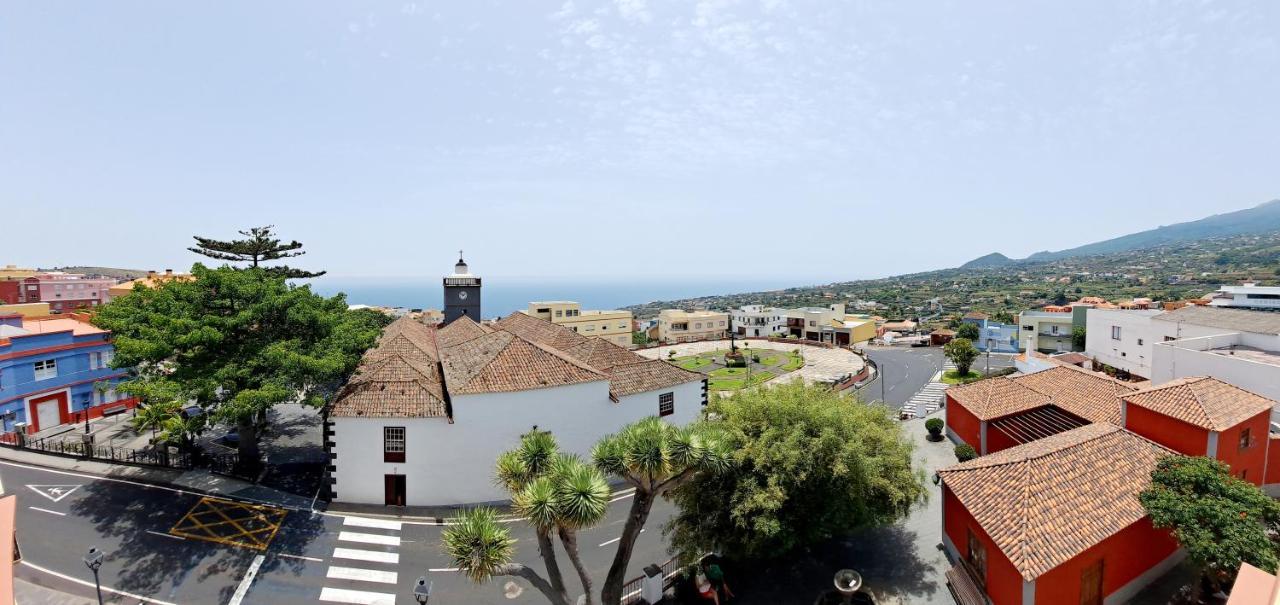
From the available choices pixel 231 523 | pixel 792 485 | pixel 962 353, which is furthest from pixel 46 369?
pixel 962 353

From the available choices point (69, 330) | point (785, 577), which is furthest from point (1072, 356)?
point (69, 330)

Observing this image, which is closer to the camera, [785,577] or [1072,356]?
[785,577]

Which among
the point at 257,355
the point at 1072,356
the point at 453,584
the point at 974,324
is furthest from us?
the point at 974,324

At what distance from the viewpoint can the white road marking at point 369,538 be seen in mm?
20952

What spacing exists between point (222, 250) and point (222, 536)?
26.8 m

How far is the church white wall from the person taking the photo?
2352cm

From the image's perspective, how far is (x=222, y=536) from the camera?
20.7m

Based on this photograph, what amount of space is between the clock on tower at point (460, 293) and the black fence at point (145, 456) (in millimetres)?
26531

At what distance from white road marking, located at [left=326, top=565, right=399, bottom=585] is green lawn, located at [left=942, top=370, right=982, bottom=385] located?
5428cm

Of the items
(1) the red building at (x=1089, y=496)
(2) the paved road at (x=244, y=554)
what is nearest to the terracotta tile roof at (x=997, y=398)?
(1) the red building at (x=1089, y=496)

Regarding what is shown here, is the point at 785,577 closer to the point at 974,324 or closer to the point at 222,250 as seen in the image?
the point at 222,250

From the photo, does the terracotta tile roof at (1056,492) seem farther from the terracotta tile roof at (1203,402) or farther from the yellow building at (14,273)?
the yellow building at (14,273)

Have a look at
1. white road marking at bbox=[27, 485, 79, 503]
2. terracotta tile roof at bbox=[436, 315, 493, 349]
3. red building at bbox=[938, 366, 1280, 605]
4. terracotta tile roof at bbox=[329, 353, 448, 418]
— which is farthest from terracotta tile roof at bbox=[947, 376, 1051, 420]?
white road marking at bbox=[27, 485, 79, 503]

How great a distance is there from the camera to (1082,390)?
92.0 ft
